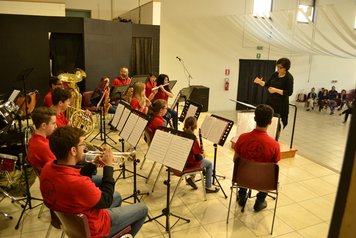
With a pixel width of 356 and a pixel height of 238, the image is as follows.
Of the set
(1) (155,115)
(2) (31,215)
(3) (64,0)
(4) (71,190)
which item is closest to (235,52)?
(3) (64,0)

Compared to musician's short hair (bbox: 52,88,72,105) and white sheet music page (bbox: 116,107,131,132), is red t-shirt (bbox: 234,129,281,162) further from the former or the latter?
musician's short hair (bbox: 52,88,72,105)

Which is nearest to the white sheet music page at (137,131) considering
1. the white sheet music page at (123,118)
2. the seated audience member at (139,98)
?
→ the white sheet music page at (123,118)

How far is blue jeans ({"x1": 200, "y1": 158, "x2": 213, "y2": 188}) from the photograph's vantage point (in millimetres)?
4062

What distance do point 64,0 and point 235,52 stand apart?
646 centimetres

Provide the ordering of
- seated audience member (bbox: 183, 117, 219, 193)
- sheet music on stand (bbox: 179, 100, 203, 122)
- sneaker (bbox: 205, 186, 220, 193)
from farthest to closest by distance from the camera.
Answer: sheet music on stand (bbox: 179, 100, 203, 122) → sneaker (bbox: 205, 186, 220, 193) → seated audience member (bbox: 183, 117, 219, 193)

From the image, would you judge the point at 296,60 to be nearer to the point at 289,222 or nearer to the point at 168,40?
the point at 168,40

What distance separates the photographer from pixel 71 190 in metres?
2.09

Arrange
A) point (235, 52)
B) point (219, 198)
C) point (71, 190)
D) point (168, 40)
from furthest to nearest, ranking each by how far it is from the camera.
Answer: point (235, 52)
point (168, 40)
point (219, 198)
point (71, 190)

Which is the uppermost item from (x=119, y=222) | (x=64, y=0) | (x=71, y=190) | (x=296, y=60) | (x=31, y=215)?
(x=64, y=0)

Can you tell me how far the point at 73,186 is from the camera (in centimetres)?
209

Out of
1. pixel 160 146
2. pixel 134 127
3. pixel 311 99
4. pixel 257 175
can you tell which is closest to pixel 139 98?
pixel 134 127

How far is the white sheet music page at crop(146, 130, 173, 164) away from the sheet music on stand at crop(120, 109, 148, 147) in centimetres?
36

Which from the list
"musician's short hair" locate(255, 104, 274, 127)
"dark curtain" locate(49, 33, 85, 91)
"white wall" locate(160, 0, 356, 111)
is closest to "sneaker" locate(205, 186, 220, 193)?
"musician's short hair" locate(255, 104, 274, 127)

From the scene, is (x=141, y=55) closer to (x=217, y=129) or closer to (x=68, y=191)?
(x=217, y=129)
